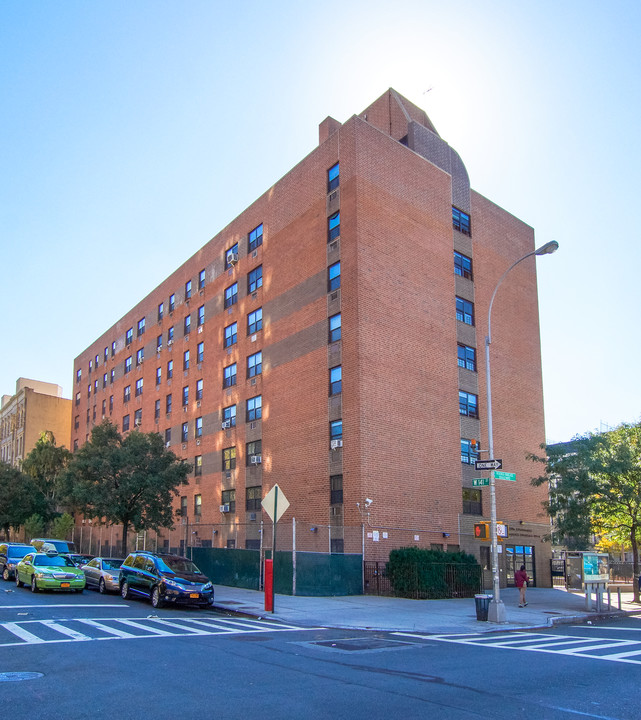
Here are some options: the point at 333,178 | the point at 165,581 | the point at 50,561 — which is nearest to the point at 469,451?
the point at 333,178

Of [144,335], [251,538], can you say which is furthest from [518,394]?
[144,335]

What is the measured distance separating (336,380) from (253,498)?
9.68m

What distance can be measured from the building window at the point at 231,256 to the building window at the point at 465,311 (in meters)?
14.2

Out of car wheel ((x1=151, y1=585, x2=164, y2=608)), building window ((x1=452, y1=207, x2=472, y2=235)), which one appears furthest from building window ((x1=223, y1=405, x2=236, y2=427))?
car wheel ((x1=151, y1=585, x2=164, y2=608))

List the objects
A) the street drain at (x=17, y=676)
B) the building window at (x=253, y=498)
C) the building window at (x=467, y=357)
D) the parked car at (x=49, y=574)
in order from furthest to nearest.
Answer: the building window at (x=253, y=498) → the building window at (x=467, y=357) → the parked car at (x=49, y=574) → the street drain at (x=17, y=676)

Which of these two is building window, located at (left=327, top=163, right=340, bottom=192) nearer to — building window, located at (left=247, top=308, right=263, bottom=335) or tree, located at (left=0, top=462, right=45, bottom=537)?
building window, located at (left=247, top=308, right=263, bottom=335)

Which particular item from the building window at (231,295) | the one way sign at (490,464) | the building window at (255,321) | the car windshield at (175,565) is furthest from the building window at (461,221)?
the car windshield at (175,565)

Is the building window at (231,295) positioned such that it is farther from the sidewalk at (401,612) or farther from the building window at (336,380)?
the sidewalk at (401,612)

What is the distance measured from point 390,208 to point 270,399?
11.5 m

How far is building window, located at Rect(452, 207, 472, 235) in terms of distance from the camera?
120 ft

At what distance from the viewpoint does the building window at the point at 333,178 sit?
33044mm

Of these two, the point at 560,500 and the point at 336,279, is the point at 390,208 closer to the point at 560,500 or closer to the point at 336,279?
the point at 336,279

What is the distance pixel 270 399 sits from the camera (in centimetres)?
3528

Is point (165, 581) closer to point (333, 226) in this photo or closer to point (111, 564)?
point (111, 564)
